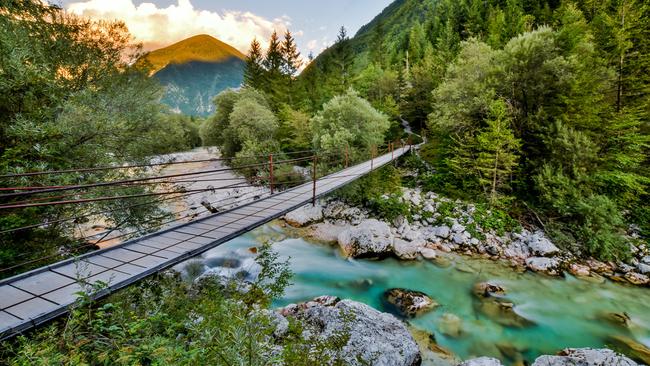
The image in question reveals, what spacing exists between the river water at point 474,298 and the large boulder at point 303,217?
1.77 meters

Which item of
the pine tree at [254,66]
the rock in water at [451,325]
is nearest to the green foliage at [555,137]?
the rock in water at [451,325]

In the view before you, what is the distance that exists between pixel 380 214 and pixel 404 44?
4598cm

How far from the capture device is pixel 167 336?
3520 mm

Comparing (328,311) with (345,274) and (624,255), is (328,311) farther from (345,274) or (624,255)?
(624,255)

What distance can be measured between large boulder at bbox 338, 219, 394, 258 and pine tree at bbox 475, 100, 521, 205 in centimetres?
443

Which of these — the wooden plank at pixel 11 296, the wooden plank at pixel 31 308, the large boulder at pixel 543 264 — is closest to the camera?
the wooden plank at pixel 31 308

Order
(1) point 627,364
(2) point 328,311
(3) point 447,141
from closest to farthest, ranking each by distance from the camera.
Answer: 1. (1) point 627,364
2. (2) point 328,311
3. (3) point 447,141

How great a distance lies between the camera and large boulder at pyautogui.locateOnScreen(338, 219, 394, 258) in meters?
8.81

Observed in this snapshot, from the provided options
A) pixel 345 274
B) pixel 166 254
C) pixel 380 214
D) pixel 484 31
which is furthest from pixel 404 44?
pixel 166 254

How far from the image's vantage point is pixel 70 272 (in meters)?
2.71

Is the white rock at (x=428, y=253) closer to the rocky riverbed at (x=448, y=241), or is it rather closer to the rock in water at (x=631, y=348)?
the rocky riverbed at (x=448, y=241)

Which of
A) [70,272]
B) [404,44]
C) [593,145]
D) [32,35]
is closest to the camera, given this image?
[70,272]

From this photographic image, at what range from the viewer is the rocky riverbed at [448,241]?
8.02 m

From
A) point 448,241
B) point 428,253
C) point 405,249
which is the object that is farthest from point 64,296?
point 448,241
